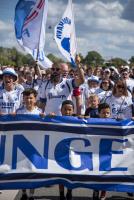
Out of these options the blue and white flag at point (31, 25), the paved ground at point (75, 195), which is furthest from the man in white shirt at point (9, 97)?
the blue and white flag at point (31, 25)

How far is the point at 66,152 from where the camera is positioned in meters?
6.25

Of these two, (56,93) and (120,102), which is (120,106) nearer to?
(120,102)

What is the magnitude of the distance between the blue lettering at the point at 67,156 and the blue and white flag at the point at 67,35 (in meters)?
2.29

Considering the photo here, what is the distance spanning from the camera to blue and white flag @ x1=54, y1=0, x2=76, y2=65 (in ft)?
27.8

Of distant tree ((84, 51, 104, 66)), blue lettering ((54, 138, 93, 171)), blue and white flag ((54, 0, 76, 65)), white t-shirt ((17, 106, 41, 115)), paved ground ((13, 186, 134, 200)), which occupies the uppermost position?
distant tree ((84, 51, 104, 66))

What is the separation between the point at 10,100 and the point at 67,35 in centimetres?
193

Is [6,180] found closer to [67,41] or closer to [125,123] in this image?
[125,123]

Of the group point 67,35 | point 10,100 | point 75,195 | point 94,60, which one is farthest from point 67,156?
point 94,60

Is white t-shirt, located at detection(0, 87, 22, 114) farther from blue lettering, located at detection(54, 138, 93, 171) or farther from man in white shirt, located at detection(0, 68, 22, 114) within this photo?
blue lettering, located at detection(54, 138, 93, 171)

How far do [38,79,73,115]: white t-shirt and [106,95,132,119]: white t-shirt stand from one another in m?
0.80

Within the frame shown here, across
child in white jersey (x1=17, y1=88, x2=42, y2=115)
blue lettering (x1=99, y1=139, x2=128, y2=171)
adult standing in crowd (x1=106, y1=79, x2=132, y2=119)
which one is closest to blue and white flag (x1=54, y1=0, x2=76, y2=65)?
adult standing in crowd (x1=106, y1=79, x2=132, y2=119)

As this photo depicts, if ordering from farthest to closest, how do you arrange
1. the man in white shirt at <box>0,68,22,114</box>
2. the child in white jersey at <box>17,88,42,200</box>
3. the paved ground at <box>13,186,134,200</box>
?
1. the man in white shirt at <box>0,68,22,114</box>
2. the paved ground at <box>13,186,134,200</box>
3. the child in white jersey at <box>17,88,42,200</box>

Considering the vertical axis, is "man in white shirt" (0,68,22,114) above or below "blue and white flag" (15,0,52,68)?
below

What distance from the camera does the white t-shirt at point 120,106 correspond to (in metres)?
7.57
